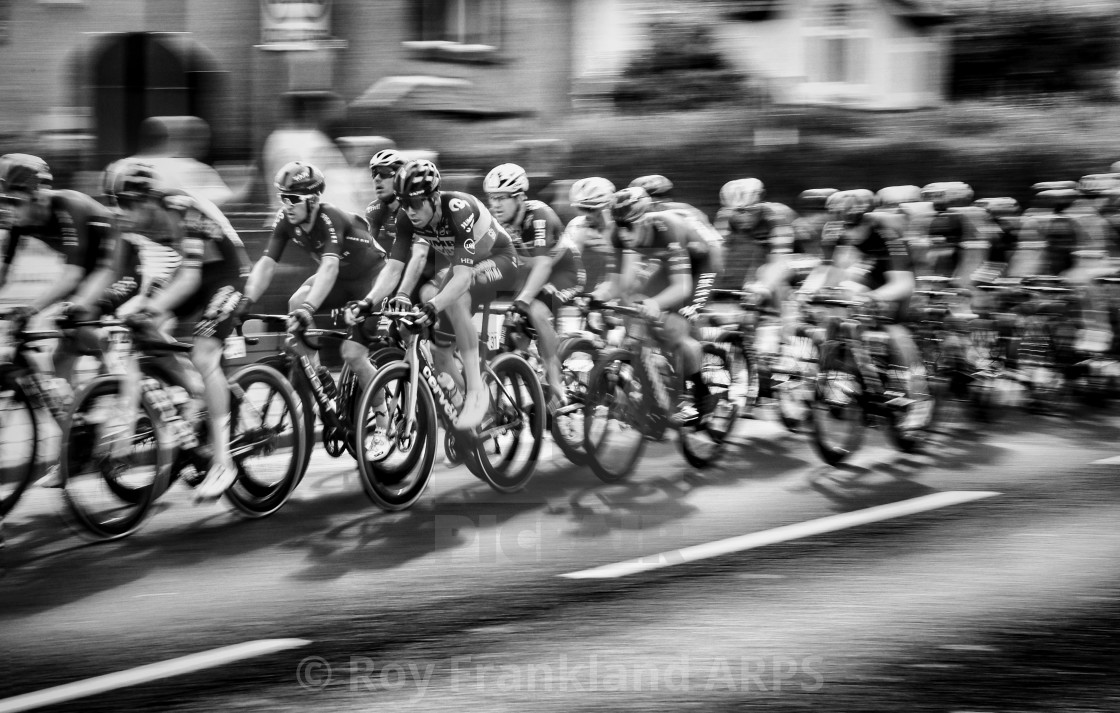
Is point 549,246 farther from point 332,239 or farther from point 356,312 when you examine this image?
point 356,312

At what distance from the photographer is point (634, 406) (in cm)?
828

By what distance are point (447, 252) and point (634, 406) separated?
5.21ft

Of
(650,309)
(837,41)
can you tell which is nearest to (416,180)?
(650,309)

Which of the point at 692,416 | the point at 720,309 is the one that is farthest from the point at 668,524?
the point at 720,309

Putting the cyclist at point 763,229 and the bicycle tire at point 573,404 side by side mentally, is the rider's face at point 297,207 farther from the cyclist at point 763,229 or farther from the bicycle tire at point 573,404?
the cyclist at point 763,229

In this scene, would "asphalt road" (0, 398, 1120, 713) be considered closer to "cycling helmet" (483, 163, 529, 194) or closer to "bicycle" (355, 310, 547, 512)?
"bicycle" (355, 310, 547, 512)

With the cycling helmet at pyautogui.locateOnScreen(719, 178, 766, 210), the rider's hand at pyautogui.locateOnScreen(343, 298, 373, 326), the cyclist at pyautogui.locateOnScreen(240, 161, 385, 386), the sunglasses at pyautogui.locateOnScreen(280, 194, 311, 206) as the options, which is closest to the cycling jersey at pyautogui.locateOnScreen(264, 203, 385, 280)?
the cyclist at pyautogui.locateOnScreen(240, 161, 385, 386)

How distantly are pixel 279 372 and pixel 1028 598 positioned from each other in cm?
400

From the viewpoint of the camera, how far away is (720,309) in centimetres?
1087

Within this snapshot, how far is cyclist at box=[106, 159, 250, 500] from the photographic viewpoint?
6781 millimetres

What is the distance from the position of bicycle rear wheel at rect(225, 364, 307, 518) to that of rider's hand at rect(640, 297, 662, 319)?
242 cm

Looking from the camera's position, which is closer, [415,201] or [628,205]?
Result: [415,201]

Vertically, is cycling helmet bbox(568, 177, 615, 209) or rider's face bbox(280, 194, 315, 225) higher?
cycling helmet bbox(568, 177, 615, 209)

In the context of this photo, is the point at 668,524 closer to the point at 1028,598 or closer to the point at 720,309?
A: the point at 1028,598
